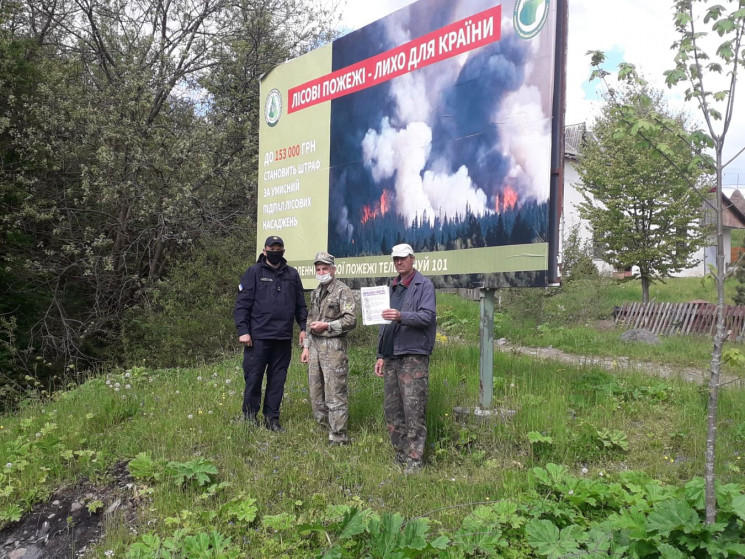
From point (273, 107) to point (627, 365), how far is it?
657 cm

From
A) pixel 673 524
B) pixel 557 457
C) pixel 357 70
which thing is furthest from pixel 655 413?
Answer: pixel 357 70

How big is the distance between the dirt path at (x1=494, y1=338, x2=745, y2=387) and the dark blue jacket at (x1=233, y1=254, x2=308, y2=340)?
3.93 m

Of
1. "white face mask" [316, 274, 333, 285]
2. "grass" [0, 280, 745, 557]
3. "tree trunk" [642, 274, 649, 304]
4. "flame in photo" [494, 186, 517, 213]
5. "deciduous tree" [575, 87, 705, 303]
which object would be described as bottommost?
"grass" [0, 280, 745, 557]

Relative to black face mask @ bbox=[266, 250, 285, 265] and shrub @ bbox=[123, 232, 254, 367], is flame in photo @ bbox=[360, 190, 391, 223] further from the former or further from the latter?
shrub @ bbox=[123, 232, 254, 367]

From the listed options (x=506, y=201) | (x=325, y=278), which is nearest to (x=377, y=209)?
(x=325, y=278)

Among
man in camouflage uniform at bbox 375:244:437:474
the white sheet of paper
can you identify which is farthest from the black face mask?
man in camouflage uniform at bbox 375:244:437:474

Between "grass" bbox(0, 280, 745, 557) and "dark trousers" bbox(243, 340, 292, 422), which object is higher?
"dark trousers" bbox(243, 340, 292, 422)

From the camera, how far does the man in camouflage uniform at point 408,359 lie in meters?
5.07

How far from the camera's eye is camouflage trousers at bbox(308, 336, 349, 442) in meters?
5.75

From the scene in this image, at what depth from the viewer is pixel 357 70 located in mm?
7641

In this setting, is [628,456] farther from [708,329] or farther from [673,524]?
[708,329]

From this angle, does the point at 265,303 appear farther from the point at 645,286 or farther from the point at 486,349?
the point at 645,286

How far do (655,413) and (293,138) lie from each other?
5835mm

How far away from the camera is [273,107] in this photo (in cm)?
911
